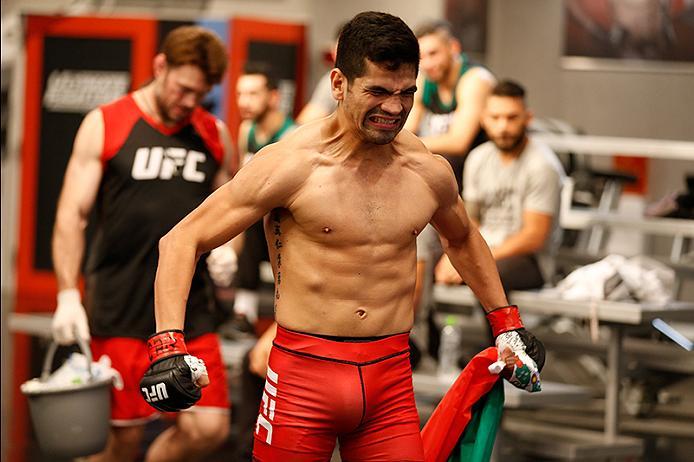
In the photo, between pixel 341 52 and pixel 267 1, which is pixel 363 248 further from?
pixel 267 1

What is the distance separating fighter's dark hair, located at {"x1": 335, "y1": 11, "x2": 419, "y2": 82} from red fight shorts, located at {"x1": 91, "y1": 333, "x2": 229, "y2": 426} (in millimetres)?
1921

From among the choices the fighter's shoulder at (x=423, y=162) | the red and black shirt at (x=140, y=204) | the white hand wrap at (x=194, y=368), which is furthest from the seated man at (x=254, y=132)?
the white hand wrap at (x=194, y=368)

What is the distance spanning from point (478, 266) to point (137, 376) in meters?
1.71

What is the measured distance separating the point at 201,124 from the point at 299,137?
176cm

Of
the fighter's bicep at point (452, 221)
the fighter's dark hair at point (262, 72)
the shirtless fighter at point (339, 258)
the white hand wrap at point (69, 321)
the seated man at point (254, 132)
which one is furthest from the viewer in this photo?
the fighter's dark hair at point (262, 72)

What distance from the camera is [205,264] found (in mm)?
5277

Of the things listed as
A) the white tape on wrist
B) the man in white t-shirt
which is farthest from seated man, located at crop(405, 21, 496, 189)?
the white tape on wrist

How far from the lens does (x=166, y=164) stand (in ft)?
16.7

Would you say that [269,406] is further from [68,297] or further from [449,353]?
[449,353]

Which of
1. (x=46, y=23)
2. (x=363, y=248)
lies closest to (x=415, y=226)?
(x=363, y=248)

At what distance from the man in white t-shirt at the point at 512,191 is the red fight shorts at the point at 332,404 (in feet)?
11.4

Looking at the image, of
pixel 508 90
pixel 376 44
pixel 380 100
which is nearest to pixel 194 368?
pixel 380 100

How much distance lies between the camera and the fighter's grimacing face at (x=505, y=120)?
23.4 feet

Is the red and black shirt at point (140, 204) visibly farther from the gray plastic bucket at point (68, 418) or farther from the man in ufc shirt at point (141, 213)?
the gray plastic bucket at point (68, 418)
